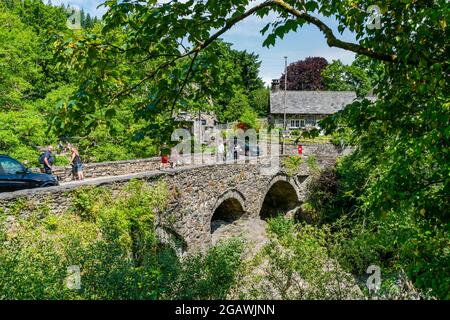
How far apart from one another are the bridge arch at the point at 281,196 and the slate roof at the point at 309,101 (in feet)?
66.2

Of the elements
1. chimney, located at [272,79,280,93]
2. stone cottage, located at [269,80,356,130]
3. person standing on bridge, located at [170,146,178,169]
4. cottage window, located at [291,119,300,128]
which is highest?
chimney, located at [272,79,280,93]

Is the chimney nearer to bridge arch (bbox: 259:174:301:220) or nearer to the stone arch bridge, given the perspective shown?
bridge arch (bbox: 259:174:301:220)

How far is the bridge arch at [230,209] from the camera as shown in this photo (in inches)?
703

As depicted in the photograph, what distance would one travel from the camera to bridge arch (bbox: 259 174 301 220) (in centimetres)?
2375

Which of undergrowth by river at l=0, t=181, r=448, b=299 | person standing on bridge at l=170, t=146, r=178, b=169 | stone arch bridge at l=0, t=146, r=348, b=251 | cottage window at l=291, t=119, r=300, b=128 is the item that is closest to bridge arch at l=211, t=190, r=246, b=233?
stone arch bridge at l=0, t=146, r=348, b=251

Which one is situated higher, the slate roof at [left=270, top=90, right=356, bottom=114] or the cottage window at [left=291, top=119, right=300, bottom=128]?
the slate roof at [left=270, top=90, right=356, bottom=114]

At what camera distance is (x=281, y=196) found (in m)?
26.0

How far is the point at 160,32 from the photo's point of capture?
4121mm

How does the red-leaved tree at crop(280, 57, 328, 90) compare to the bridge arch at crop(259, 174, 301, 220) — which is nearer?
the bridge arch at crop(259, 174, 301, 220)

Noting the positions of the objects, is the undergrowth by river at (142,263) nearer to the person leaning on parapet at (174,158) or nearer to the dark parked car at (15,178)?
the dark parked car at (15,178)

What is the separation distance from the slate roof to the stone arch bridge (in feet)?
71.0
